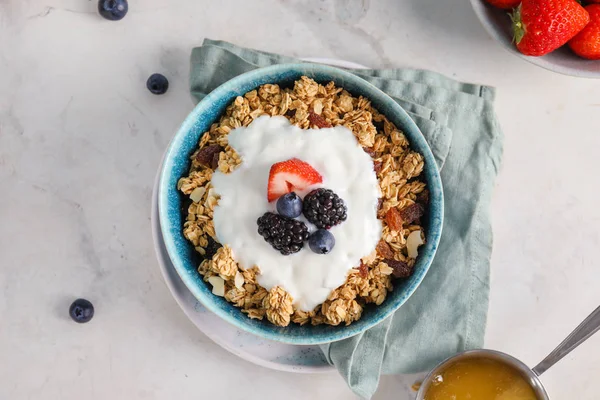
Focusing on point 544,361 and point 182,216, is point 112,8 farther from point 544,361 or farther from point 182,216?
point 544,361

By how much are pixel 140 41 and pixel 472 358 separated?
1.29 meters

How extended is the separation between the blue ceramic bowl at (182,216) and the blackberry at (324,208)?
25 cm

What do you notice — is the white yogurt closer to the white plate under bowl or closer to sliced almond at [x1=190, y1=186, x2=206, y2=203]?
sliced almond at [x1=190, y1=186, x2=206, y2=203]

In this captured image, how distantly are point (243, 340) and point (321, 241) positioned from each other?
473 mm

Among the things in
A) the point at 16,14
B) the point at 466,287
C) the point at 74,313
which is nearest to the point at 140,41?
the point at 16,14

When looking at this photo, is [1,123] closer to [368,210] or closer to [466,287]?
[368,210]

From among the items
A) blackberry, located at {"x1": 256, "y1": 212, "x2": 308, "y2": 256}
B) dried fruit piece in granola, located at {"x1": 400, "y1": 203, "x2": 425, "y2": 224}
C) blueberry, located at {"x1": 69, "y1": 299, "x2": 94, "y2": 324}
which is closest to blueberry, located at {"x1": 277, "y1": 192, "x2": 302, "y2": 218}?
blackberry, located at {"x1": 256, "y1": 212, "x2": 308, "y2": 256}

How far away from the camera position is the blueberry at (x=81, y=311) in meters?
1.83

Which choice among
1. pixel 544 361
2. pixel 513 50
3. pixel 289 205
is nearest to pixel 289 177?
pixel 289 205

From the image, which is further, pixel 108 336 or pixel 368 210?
pixel 108 336

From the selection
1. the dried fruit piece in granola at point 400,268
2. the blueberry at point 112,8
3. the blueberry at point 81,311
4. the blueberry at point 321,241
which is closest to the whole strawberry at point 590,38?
the dried fruit piece in granola at point 400,268

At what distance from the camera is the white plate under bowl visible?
1684mm

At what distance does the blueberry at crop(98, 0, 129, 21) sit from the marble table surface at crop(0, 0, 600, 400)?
0.12 feet

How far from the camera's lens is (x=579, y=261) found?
1873 mm
